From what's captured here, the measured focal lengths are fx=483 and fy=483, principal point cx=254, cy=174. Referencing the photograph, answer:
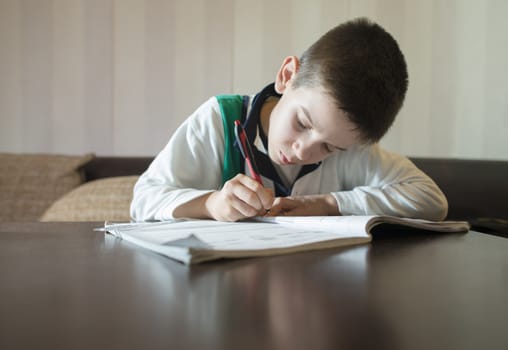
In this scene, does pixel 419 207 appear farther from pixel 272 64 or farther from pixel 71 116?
pixel 71 116

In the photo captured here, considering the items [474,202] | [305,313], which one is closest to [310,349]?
[305,313]

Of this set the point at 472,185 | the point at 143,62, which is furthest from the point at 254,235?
the point at 143,62

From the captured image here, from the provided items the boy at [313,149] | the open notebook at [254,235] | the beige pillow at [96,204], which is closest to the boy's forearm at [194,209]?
the boy at [313,149]

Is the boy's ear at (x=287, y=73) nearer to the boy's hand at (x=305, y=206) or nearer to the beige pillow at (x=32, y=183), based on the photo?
the boy's hand at (x=305, y=206)

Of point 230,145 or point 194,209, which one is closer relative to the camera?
point 194,209

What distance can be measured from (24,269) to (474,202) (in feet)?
5.14

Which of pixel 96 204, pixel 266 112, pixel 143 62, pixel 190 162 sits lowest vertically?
pixel 96 204

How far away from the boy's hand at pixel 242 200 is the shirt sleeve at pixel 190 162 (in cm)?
19

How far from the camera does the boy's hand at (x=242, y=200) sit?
2.27 feet

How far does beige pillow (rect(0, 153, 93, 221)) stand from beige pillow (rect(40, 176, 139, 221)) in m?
0.14

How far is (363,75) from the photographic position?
852 mm

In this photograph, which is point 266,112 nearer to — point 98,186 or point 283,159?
point 283,159

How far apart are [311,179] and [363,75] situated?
1.00 feet

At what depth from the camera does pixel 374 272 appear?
41 cm
